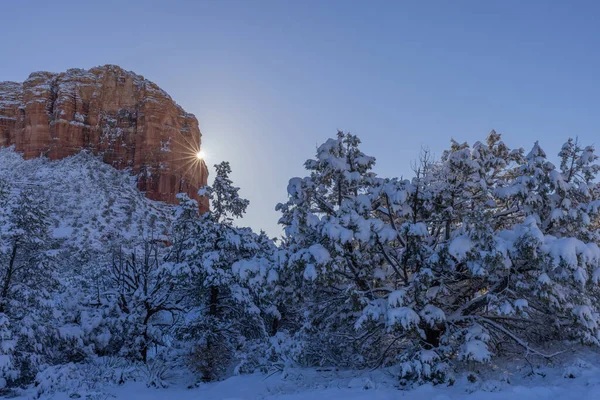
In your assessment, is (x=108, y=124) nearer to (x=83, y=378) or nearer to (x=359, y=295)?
(x=83, y=378)

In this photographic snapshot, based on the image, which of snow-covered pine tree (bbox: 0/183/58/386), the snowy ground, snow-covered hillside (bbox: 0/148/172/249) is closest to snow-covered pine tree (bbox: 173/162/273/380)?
the snowy ground

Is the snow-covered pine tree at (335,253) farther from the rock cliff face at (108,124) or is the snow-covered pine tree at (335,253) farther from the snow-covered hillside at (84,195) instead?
the rock cliff face at (108,124)

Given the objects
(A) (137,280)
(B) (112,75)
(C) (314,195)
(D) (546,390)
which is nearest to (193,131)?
(B) (112,75)

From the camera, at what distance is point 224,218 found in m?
16.2

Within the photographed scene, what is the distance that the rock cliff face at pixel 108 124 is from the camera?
270 ft

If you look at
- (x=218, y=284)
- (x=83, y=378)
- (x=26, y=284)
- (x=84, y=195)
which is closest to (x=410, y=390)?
(x=218, y=284)

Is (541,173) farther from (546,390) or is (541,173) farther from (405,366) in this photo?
(405,366)

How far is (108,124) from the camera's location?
88.4m

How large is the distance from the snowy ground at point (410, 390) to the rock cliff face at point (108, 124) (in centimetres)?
7384

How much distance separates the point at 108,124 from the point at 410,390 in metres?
94.5

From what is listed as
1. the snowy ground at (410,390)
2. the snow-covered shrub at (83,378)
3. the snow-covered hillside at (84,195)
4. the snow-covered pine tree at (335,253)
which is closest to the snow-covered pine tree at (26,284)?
the snow-covered shrub at (83,378)

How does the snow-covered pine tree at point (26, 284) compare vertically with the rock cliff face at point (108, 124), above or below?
below

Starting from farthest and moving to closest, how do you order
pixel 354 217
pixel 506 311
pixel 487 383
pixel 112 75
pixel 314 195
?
pixel 112 75, pixel 314 195, pixel 354 217, pixel 506 311, pixel 487 383

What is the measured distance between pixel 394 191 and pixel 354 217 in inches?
52.1
